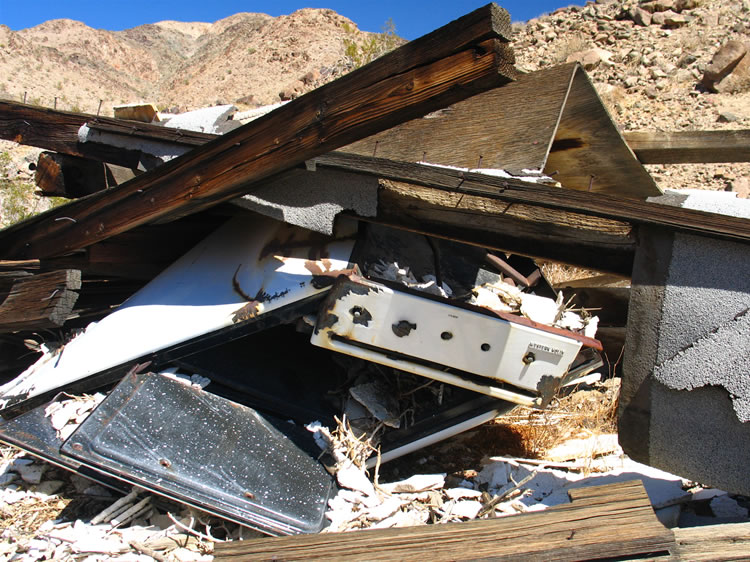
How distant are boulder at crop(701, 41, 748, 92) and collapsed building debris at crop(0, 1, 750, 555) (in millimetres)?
8751

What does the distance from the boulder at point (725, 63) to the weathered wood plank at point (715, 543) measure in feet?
35.0

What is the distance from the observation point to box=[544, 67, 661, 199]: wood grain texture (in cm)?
439

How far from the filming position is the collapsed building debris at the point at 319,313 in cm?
Result: 248

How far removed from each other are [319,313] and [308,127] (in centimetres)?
92

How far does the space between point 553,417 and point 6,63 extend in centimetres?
2677

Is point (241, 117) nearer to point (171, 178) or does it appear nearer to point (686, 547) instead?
point (171, 178)

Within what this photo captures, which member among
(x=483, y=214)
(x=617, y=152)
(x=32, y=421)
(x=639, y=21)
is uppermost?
(x=639, y=21)

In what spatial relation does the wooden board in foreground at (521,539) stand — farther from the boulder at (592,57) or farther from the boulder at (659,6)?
the boulder at (659,6)

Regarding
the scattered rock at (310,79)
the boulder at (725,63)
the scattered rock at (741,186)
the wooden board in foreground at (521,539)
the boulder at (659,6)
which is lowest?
the wooden board in foreground at (521,539)

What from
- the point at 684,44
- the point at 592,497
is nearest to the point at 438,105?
the point at 592,497

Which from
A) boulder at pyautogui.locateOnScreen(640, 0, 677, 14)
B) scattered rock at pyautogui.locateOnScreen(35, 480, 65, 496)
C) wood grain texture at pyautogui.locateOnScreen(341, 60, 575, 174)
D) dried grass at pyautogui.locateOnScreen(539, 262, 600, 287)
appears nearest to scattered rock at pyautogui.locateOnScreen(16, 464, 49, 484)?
scattered rock at pyautogui.locateOnScreen(35, 480, 65, 496)

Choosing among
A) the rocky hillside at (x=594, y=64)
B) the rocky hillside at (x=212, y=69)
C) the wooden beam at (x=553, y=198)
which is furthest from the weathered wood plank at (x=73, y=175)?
the rocky hillside at (x=212, y=69)

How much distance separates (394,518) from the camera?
2697 millimetres

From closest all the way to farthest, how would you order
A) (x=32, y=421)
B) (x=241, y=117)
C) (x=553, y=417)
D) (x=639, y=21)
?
1. (x=32, y=421)
2. (x=553, y=417)
3. (x=241, y=117)
4. (x=639, y=21)
